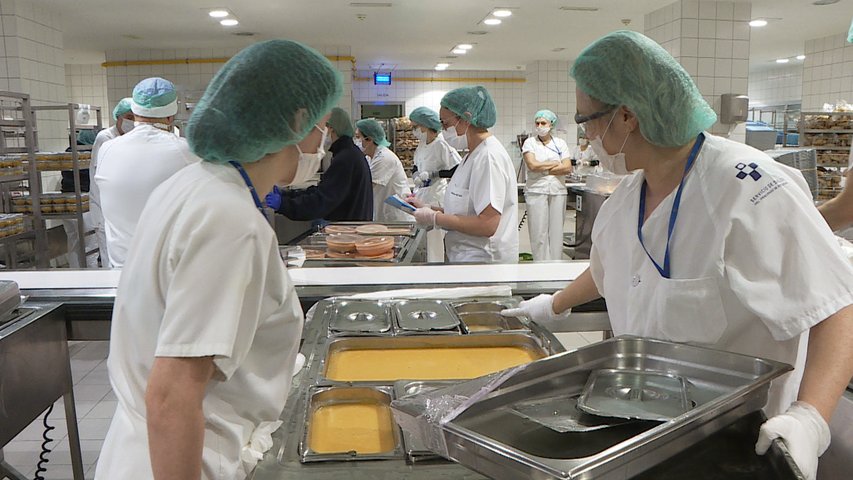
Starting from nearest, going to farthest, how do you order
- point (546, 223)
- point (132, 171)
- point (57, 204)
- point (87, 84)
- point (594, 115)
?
1. point (594, 115)
2. point (132, 171)
3. point (57, 204)
4. point (546, 223)
5. point (87, 84)

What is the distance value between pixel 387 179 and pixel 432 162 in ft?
2.12

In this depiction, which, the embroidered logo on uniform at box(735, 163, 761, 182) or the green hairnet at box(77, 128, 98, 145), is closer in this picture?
the embroidered logo on uniform at box(735, 163, 761, 182)

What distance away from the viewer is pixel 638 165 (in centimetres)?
146

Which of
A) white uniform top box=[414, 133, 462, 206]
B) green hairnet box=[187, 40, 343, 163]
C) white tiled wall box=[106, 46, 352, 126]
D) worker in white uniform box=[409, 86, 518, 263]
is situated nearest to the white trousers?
white uniform top box=[414, 133, 462, 206]

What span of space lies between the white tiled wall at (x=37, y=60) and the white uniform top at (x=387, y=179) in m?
3.63

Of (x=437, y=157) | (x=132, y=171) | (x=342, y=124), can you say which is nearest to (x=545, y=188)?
→ (x=437, y=157)

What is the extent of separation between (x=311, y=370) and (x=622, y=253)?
82 centimetres

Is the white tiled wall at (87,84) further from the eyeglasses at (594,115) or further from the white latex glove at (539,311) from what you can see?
the eyeglasses at (594,115)

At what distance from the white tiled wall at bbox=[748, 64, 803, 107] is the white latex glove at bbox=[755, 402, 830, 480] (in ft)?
46.3

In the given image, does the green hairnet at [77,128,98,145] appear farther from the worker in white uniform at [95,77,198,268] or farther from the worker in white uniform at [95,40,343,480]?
the worker in white uniform at [95,40,343,480]

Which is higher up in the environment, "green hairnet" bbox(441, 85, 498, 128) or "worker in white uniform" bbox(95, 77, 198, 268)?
"green hairnet" bbox(441, 85, 498, 128)

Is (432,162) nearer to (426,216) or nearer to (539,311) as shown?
(426,216)

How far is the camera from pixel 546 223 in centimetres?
654

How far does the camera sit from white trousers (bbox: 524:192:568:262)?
6.45 meters
